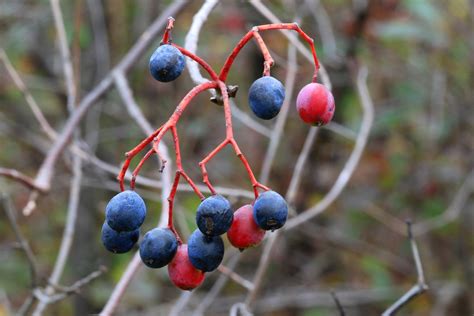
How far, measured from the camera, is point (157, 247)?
3.87 ft

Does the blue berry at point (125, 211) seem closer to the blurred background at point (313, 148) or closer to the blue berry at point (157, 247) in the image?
the blue berry at point (157, 247)

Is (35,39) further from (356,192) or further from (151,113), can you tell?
(356,192)

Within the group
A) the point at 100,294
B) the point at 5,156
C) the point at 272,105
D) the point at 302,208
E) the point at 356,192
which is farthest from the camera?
the point at 5,156

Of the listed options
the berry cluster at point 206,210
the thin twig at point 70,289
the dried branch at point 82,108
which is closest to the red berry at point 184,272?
the berry cluster at point 206,210

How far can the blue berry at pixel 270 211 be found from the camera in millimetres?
1158

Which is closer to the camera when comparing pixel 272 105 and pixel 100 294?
pixel 272 105

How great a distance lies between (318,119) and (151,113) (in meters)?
3.04

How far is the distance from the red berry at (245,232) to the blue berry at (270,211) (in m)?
0.03

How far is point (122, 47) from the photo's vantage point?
4320mm

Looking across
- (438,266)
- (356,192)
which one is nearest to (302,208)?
(356,192)

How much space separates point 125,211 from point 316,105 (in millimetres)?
382

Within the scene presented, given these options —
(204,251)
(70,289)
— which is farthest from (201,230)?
(70,289)

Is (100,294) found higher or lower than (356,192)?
lower

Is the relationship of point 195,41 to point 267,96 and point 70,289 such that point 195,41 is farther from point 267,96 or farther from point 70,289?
point 70,289
